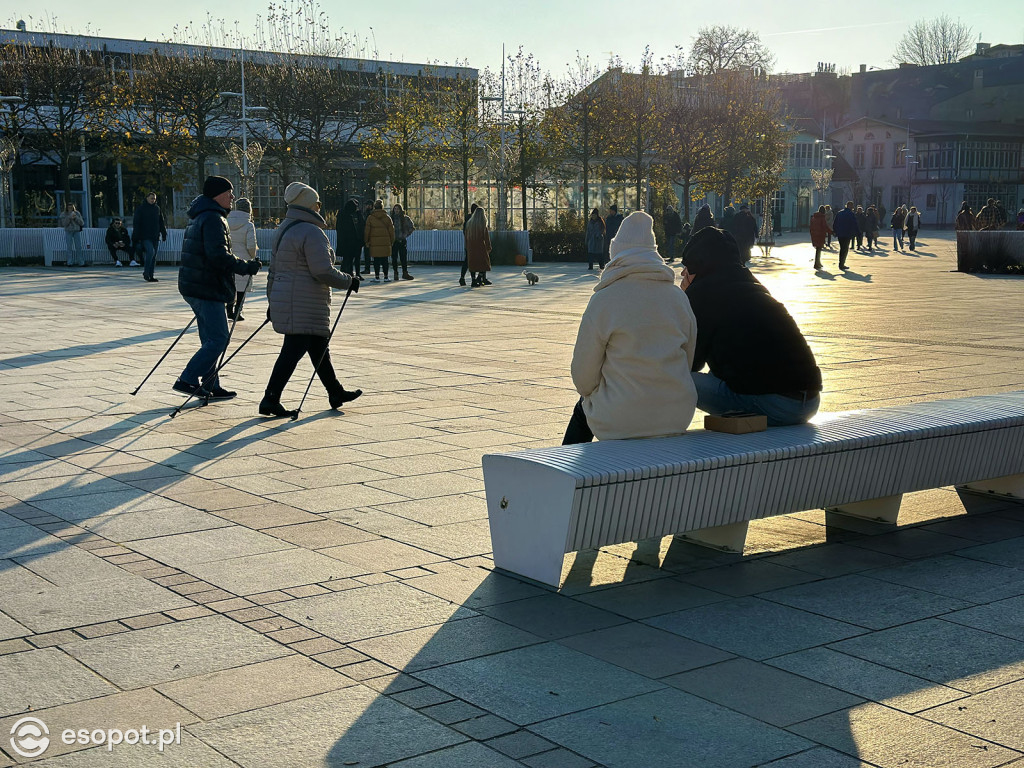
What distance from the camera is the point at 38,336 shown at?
15375 millimetres

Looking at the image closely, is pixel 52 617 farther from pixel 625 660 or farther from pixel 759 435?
pixel 759 435

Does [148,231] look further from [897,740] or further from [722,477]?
[897,740]

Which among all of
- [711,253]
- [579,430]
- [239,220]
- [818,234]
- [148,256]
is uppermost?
[239,220]

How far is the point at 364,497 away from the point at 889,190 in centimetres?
9595

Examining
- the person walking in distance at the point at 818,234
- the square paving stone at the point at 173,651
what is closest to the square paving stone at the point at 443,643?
the square paving stone at the point at 173,651

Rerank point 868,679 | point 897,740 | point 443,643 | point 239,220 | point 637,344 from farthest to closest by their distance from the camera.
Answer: point 239,220 → point 637,344 → point 443,643 → point 868,679 → point 897,740

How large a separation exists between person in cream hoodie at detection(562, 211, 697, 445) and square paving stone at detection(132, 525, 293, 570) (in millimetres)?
1602

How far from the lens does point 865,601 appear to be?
480cm

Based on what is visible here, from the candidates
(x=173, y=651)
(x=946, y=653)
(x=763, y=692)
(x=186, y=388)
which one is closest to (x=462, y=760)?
(x=763, y=692)

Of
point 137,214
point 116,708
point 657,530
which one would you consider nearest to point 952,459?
point 657,530

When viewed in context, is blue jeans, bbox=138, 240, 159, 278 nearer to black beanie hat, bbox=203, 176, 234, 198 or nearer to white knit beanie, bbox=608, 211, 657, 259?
black beanie hat, bbox=203, 176, 234, 198

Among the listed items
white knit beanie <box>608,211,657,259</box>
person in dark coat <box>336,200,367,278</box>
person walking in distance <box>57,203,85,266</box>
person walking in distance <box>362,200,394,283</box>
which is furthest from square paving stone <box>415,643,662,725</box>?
person walking in distance <box>57,203,85,266</box>

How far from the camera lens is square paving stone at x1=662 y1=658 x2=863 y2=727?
3688 mm

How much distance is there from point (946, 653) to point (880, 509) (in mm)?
1893
